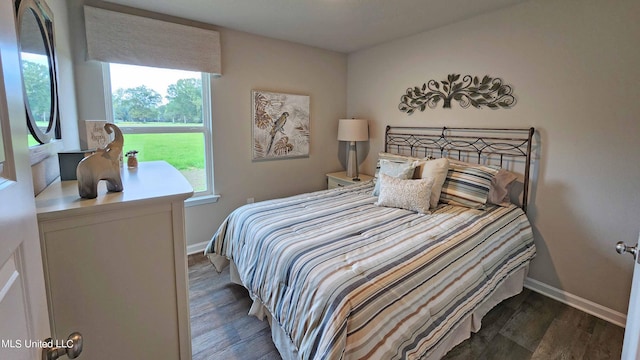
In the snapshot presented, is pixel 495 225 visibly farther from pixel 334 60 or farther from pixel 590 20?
pixel 334 60

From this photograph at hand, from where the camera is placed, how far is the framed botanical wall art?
3.34 meters

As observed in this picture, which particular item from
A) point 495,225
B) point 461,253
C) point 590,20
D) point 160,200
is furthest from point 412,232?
point 590,20

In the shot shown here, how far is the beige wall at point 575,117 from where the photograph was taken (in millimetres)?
1998

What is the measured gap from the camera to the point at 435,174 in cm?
251

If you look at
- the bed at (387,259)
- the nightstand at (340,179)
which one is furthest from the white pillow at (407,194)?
the nightstand at (340,179)

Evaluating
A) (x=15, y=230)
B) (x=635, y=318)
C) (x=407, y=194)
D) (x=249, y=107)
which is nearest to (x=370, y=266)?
(x=635, y=318)

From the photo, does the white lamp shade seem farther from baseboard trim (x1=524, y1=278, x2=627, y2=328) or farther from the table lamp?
baseboard trim (x1=524, y1=278, x2=627, y2=328)

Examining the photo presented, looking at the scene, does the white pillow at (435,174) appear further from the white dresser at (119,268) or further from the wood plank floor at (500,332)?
the white dresser at (119,268)

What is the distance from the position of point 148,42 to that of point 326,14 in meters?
1.58

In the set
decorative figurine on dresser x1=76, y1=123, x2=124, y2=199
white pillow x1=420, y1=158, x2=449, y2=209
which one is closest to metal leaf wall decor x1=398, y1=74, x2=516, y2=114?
white pillow x1=420, y1=158, x2=449, y2=209

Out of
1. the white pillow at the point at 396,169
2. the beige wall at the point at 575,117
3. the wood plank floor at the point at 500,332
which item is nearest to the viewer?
the wood plank floor at the point at 500,332

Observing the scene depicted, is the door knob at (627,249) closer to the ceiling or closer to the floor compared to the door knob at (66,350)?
closer to the ceiling

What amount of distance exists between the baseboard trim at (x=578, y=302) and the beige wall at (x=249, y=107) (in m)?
2.58

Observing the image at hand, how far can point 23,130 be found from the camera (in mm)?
647
